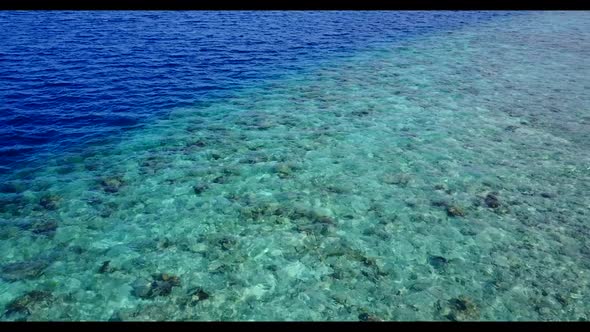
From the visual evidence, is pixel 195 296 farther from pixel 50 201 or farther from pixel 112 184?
pixel 50 201

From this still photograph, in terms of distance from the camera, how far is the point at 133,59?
3422 cm

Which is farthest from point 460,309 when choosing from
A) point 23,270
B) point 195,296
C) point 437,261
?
point 23,270

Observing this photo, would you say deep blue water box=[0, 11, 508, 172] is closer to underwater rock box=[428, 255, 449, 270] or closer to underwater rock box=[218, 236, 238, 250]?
underwater rock box=[218, 236, 238, 250]

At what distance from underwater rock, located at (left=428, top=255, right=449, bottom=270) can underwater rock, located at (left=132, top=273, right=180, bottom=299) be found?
8.26 meters

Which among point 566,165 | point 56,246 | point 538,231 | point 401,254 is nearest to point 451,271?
point 401,254

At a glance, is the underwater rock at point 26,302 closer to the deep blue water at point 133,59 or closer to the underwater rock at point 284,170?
the deep blue water at point 133,59

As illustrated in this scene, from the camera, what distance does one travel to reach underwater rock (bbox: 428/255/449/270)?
44.5ft

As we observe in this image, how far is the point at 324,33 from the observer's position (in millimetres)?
46375

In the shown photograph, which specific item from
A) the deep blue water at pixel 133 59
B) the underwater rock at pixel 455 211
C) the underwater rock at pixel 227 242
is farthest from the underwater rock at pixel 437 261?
the deep blue water at pixel 133 59

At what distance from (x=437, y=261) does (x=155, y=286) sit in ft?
30.0

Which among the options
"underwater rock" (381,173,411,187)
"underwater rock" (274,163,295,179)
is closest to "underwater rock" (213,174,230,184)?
"underwater rock" (274,163,295,179)

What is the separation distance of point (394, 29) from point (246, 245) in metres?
41.6

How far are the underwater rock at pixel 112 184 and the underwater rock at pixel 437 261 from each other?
42.0 ft

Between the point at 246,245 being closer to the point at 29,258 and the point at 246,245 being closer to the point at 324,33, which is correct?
the point at 29,258
